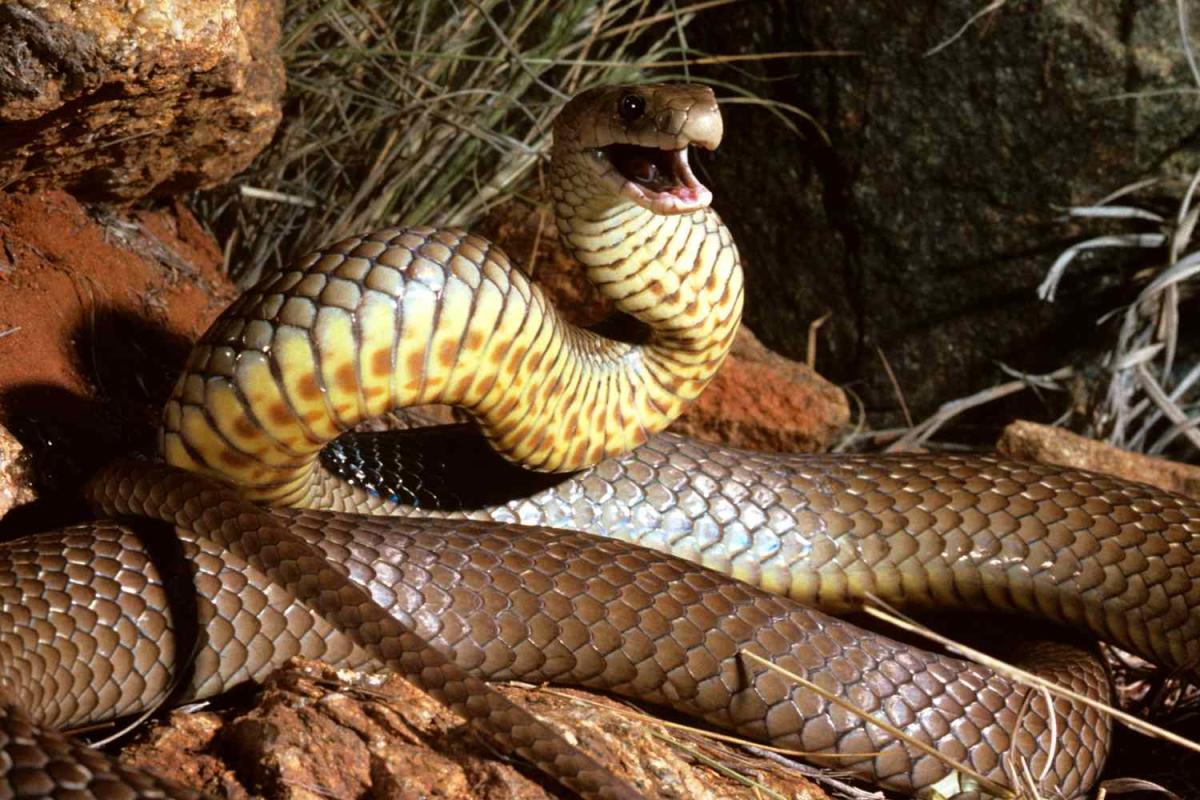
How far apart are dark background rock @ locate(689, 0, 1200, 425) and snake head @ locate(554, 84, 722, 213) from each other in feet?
6.93

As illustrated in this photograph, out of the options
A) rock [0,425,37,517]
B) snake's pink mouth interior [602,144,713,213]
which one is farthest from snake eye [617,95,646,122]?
A: rock [0,425,37,517]

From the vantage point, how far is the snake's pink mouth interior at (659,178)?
3.07m

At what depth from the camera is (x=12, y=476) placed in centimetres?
315

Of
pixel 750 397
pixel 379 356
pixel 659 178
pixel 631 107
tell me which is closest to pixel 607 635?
pixel 379 356

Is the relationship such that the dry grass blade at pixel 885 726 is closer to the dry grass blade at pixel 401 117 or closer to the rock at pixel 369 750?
the rock at pixel 369 750

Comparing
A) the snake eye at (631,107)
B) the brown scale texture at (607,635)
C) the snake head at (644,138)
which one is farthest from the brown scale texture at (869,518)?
the snake eye at (631,107)

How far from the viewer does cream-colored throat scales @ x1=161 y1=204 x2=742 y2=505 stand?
2777 mm

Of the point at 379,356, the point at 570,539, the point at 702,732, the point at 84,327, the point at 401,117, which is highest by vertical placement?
the point at 401,117

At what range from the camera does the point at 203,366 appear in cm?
283

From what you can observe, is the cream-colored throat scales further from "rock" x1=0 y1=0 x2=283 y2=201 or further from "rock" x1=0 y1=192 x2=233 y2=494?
"rock" x1=0 y1=0 x2=283 y2=201

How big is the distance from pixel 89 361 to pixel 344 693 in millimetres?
1403

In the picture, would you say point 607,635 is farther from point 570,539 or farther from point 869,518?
point 869,518

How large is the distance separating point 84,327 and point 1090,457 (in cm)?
332

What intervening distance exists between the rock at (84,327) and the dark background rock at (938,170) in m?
2.44
